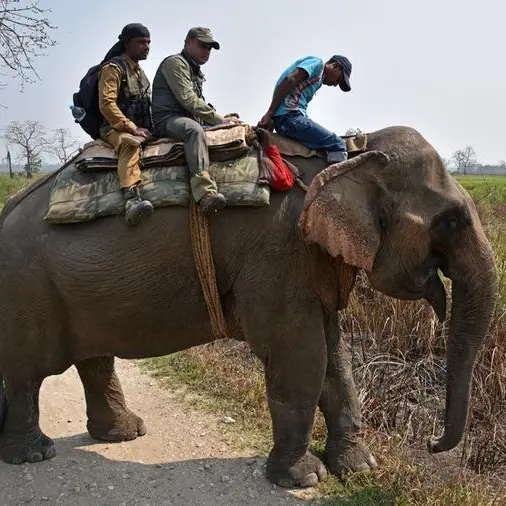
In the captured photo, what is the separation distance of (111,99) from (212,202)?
978 mm

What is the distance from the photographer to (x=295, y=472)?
3.59 m

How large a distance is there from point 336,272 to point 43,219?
1.70 m

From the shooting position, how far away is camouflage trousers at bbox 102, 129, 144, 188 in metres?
3.31

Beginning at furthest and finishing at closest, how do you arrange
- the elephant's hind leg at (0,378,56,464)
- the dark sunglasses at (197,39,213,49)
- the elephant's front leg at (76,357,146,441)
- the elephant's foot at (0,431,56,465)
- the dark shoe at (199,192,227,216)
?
the elephant's front leg at (76,357,146,441) < the elephant's foot at (0,431,56,465) < the elephant's hind leg at (0,378,56,464) < the dark sunglasses at (197,39,213,49) < the dark shoe at (199,192,227,216)

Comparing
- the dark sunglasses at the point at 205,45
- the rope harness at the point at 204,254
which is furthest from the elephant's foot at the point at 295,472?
the dark sunglasses at the point at 205,45

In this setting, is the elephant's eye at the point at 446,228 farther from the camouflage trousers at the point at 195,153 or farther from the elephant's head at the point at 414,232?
the camouflage trousers at the point at 195,153

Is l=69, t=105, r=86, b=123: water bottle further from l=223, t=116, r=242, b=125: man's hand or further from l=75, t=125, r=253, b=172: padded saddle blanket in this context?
l=223, t=116, r=242, b=125: man's hand

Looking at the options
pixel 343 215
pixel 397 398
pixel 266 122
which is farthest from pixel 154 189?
pixel 397 398

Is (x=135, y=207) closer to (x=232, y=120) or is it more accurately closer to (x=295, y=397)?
(x=232, y=120)

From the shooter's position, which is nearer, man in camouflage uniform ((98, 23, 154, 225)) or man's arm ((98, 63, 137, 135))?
man in camouflage uniform ((98, 23, 154, 225))

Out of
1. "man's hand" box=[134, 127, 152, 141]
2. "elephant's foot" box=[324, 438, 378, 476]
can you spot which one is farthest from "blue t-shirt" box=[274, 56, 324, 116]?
"elephant's foot" box=[324, 438, 378, 476]

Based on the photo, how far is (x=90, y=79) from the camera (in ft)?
12.0

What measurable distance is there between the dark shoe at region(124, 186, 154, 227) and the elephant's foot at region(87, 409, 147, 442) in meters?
1.68

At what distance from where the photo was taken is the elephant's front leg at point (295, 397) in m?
3.33
